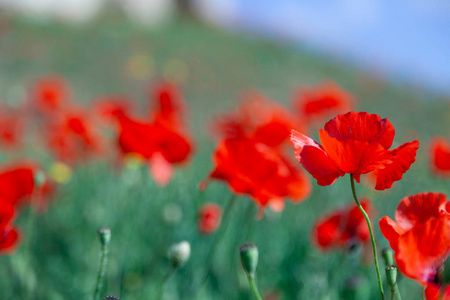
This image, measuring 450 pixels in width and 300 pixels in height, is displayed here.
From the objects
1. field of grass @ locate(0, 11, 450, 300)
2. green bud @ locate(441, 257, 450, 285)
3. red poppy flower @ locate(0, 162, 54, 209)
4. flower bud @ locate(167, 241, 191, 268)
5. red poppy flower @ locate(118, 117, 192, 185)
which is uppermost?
green bud @ locate(441, 257, 450, 285)

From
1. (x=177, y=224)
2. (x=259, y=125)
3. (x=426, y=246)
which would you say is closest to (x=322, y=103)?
(x=259, y=125)

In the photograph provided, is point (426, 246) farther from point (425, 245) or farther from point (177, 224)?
point (177, 224)

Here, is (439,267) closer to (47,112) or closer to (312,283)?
(312,283)

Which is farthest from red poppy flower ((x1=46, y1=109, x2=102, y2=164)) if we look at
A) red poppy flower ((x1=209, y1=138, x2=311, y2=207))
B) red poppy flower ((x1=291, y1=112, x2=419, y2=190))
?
red poppy flower ((x1=291, y1=112, x2=419, y2=190))

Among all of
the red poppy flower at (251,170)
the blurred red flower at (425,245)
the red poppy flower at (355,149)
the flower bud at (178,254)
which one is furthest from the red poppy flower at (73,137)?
the blurred red flower at (425,245)

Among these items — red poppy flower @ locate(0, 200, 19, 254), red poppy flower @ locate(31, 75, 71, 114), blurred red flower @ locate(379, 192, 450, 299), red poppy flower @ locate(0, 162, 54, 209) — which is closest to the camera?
blurred red flower @ locate(379, 192, 450, 299)

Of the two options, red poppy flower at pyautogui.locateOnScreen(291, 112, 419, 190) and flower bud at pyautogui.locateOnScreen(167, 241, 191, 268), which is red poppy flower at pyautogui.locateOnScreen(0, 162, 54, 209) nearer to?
flower bud at pyautogui.locateOnScreen(167, 241, 191, 268)

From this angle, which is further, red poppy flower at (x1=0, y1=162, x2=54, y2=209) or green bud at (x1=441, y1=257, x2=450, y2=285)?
red poppy flower at (x1=0, y1=162, x2=54, y2=209)
